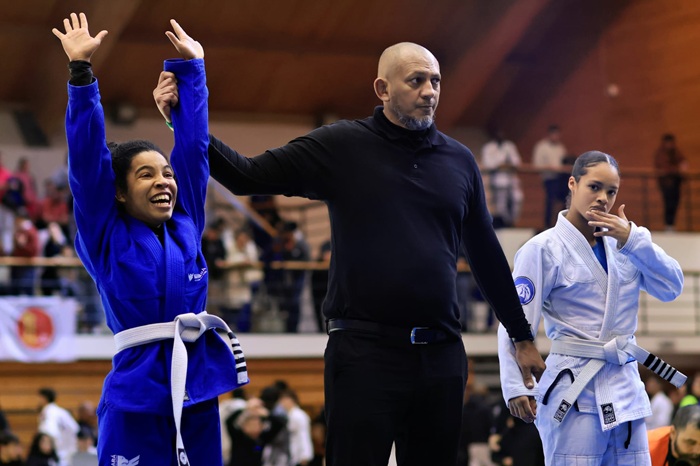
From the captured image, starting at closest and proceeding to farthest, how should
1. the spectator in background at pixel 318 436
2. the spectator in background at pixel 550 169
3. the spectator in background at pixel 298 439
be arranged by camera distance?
the spectator in background at pixel 298 439, the spectator in background at pixel 318 436, the spectator in background at pixel 550 169

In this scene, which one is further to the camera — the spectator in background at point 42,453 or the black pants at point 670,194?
the black pants at point 670,194

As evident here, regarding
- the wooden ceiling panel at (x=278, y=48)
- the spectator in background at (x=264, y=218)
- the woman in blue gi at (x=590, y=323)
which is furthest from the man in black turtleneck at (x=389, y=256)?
the wooden ceiling panel at (x=278, y=48)

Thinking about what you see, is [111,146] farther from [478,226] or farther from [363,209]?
[478,226]

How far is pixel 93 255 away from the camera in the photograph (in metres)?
3.50

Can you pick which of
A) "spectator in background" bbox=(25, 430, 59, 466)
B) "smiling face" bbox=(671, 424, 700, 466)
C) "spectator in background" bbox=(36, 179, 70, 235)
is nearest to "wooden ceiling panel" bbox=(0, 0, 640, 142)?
"spectator in background" bbox=(36, 179, 70, 235)

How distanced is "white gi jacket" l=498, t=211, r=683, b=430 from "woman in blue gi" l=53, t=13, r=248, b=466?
1.27m

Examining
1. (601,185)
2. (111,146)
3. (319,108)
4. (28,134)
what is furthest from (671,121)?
(111,146)

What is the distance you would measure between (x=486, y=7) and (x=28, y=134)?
7223 mm

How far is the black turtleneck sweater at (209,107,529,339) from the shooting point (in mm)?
3604

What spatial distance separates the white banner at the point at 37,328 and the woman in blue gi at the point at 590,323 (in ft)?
28.5

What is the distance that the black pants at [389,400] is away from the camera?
3555 millimetres

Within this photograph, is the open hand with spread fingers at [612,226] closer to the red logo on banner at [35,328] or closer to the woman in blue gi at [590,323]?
the woman in blue gi at [590,323]

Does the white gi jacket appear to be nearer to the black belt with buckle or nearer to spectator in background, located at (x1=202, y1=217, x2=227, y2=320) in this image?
the black belt with buckle

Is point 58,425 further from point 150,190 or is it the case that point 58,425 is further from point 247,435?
point 150,190
